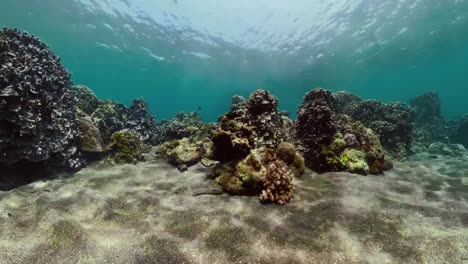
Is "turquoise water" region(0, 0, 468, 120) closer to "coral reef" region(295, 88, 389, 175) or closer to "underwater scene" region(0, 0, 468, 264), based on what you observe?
"underwater scene" region(0, 0, 468, 264)

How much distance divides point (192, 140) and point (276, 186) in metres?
6.32

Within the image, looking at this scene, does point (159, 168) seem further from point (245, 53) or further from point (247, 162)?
point (245, 53)

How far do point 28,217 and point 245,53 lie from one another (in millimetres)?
44870

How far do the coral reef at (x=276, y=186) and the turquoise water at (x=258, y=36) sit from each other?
93.1ft

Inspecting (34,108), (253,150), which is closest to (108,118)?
(34,108)

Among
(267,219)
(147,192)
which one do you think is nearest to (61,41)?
(147,192)

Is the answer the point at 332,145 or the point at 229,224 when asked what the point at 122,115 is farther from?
the point at 229,224

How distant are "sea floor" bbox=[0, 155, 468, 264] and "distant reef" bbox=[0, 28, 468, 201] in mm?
735

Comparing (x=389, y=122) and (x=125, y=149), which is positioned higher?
(x=389, y=122)

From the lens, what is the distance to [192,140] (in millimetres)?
12406

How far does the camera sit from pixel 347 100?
19.3 m

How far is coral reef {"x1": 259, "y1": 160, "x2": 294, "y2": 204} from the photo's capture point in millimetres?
6645

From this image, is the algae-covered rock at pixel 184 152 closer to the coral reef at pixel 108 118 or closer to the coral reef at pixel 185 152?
the coral reef at pixel 185 152

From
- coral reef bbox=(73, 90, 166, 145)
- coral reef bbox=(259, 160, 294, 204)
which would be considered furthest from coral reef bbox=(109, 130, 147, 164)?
coral reef bbox=(259, 160, 294, 204)
